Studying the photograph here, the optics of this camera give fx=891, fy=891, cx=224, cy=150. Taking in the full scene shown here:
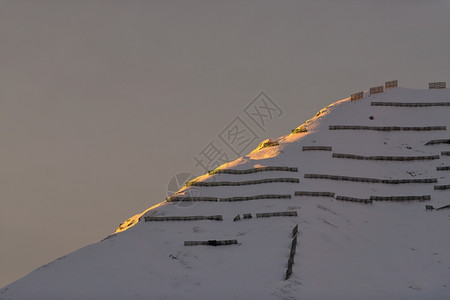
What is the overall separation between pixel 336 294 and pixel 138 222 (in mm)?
20031

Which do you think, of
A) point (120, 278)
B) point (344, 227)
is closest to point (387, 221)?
point (344, 227)

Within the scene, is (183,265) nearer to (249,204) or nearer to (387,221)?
(249,204)

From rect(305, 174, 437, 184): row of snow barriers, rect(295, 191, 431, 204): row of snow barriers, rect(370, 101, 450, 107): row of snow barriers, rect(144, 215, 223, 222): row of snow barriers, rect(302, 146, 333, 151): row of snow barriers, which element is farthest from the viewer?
rect(370, 101, 450, 107): row of snow barriers

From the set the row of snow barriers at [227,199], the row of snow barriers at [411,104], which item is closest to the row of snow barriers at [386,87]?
the row of snow barriers at [411,104]

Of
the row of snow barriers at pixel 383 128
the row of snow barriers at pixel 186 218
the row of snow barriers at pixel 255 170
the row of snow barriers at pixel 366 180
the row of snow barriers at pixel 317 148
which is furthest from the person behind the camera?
the row of snow barriers at pixel 383 128

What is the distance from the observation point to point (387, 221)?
63969 mm

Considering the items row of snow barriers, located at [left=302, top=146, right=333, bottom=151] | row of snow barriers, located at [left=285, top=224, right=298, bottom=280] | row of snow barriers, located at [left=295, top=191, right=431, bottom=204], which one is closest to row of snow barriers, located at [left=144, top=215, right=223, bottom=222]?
row of snow barriers, located at [left=295, top=191, right=431, bottom=204]

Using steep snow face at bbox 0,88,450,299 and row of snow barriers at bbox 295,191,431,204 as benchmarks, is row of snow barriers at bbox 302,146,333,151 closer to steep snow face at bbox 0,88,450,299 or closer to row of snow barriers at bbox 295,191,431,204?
steep snow face at bbox 0,88,450,299

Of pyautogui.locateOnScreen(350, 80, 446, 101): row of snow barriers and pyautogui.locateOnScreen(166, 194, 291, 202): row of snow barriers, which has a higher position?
pyautogui.locateOnScreen(350, 80, 446, 101): row of snow barriers

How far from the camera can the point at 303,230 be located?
5919cm

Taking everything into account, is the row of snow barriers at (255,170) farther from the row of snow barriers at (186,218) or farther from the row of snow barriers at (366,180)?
the row of snow barriers at (186,218)

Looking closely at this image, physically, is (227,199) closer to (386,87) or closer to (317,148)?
(317,148)

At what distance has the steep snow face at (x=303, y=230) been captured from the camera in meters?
52.8

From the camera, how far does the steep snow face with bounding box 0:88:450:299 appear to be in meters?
52.8
